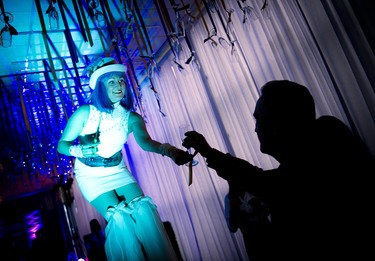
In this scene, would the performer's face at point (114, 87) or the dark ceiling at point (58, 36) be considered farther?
the dark ceiling at point (58, 36)

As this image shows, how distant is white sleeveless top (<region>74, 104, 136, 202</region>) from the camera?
6.15 feet

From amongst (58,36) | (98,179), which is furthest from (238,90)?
(58,36)

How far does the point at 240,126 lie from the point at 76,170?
1.95m

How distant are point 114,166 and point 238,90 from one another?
1.82 m

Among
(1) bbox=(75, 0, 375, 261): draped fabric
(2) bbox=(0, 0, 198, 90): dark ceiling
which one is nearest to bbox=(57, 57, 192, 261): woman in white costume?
(1) bbox=(75, 0, 375, 261): draped fabric

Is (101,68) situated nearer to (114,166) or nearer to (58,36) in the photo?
(114,166)

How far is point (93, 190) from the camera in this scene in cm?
186

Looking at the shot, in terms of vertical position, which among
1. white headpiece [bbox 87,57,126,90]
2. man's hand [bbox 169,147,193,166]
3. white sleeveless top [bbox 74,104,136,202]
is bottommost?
man's hand [bbox 169,147,193,166]

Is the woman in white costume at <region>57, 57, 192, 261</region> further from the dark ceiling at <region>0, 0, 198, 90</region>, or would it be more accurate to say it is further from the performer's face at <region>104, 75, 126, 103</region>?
the dark ceiling at <region>0, 0, 198, 90</region>

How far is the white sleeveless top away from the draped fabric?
2.94 ft

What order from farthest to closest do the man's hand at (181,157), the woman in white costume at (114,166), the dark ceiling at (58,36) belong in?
the dark ceiling at (58,36) → the woman in white costume at (114,166) → the man's hand at (181,157)

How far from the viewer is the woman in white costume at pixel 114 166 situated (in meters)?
1.71

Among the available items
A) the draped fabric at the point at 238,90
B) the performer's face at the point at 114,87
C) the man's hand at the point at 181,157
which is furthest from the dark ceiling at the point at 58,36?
the man's hand at the point at 181,157

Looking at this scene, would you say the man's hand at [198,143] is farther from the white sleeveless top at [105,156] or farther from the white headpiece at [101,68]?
the white headpiece at [101,68]
